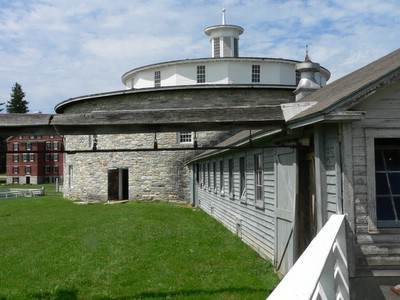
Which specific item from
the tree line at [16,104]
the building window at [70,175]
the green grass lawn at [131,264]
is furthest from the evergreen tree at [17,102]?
the green grass lawn at [131,264]

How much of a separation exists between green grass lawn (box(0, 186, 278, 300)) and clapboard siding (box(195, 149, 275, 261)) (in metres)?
0.32

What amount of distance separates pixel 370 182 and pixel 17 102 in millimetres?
97601

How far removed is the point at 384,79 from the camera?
6254mm

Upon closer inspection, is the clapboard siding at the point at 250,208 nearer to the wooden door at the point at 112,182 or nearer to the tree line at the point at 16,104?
the wooden door at the point at 112,182

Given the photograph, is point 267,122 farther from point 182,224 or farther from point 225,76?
point 225,76

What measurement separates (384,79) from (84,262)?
23.9 feet

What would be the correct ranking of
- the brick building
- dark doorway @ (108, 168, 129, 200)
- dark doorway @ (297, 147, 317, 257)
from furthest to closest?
the brick building → dark doorway @ (108, 168, 129, 200) → dark doorway @ (297, 147, 317, 257)

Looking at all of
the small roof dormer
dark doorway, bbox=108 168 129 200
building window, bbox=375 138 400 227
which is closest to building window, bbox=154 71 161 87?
the small roof dormer

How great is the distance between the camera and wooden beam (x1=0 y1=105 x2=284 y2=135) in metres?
7.65

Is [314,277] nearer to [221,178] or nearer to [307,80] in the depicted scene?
[307,80]

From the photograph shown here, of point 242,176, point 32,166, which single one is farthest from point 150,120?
point 32,166

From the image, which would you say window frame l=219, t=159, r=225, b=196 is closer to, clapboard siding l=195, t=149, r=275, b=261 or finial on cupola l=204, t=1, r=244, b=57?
clapboard siding l=195, t=149, r=275, b=261

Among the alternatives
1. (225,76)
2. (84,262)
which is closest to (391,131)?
(84,262)

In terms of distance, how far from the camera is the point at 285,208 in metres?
8.68
